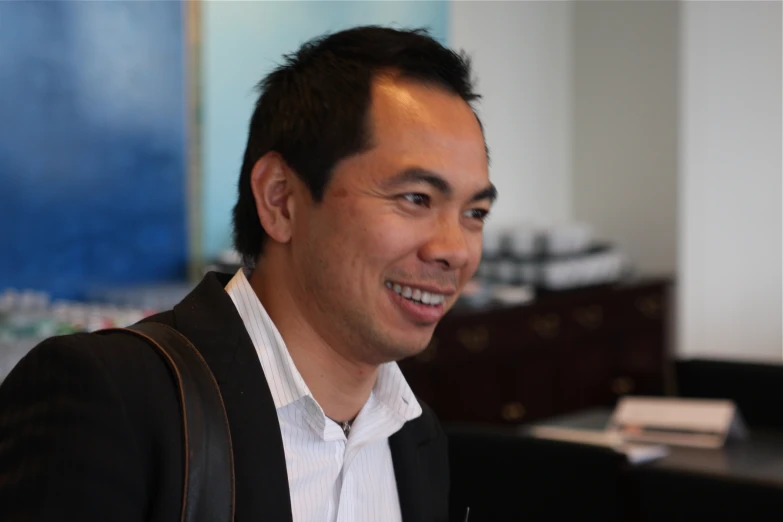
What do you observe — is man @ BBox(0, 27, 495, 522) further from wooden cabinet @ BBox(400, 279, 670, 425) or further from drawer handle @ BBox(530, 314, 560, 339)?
drawer handle @ BBox(530, 314, 560, 339)

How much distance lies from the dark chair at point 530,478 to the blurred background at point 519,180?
0.60 meters

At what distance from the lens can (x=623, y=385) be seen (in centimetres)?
514

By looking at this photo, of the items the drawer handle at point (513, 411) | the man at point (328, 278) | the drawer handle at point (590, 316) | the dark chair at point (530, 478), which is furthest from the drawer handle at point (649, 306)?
the man at point (328, 278)

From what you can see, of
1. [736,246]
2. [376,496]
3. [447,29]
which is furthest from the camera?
[736,246]

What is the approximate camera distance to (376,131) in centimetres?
125

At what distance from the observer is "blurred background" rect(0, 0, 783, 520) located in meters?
3.34

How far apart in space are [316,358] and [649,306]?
417 centimetres

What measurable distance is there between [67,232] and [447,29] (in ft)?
7.36

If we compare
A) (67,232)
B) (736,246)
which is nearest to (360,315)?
(67,232)

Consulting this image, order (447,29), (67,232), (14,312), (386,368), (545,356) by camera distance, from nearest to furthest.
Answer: (386,368) → (14,312) → (67,232) → (545,356) → (447,29)

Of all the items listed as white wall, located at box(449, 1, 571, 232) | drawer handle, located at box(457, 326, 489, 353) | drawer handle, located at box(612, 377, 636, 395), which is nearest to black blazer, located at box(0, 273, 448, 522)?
drawer handle, located at box(457, 326, 489, 353)

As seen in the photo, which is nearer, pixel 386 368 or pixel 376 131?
pixel 376 131

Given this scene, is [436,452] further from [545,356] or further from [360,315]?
[545,356]

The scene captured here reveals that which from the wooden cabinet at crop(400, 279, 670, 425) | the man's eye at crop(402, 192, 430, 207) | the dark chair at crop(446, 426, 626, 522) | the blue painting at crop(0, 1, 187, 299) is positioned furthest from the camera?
the wooden cabinet at crop(400, 279, 670, 425)
